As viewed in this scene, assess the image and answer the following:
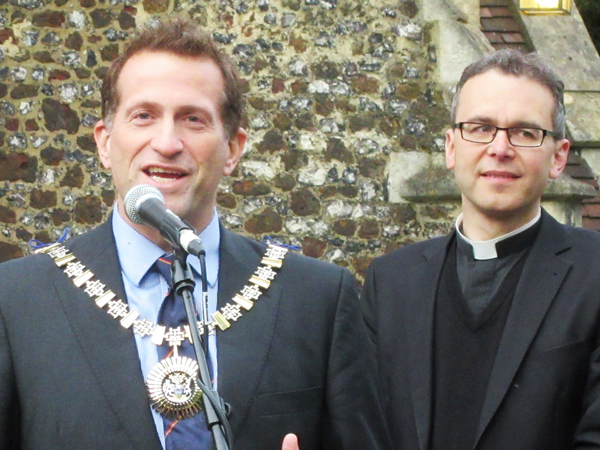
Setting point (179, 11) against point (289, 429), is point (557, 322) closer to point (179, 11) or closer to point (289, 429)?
point (289, 429)

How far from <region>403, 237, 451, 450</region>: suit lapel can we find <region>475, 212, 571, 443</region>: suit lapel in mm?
193

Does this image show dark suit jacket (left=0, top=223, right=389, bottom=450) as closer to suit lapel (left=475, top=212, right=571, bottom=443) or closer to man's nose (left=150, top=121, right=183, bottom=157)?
man's nose (left=150, top=121, right=183, bottom=157)

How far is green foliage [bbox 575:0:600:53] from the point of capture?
15.5 m

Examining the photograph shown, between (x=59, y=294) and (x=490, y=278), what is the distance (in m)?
1.53

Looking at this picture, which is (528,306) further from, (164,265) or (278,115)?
(278,115)

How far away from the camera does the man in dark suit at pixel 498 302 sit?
334 centimetres

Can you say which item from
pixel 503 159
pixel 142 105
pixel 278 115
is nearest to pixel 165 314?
pixel 142 105

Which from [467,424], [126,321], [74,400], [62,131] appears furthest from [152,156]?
[62,131]

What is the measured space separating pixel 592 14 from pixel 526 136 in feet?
41.6

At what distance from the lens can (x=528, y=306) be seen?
3.48 m

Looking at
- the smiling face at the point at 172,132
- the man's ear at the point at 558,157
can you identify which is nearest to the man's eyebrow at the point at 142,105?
the smiling face at the point at 172,132

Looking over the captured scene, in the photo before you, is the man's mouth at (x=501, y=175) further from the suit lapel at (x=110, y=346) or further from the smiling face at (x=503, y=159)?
the suit lapel at (x=110, y=346)

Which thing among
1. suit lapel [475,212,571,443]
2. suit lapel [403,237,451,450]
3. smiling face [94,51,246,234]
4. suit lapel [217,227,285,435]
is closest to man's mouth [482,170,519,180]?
suit lapel [475,212,571,443]

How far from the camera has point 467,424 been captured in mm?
3420
